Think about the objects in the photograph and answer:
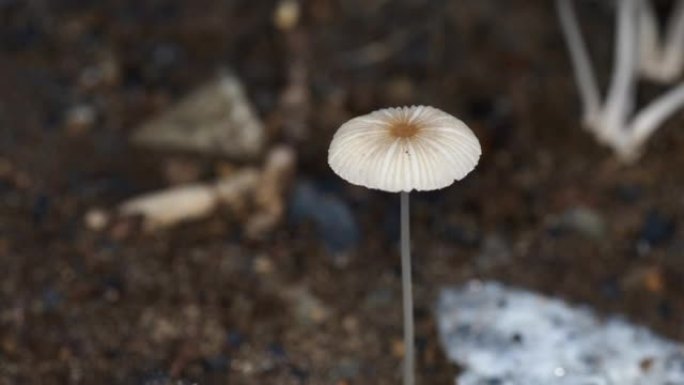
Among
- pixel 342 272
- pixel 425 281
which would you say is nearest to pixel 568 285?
pixel 425 281

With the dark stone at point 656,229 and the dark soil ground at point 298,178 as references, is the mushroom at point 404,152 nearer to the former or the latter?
the dark soil ground at point 298,178

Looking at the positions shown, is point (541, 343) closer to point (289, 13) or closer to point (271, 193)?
point (271, 193)

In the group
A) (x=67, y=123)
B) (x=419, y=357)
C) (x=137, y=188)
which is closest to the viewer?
(x=419, y=357)

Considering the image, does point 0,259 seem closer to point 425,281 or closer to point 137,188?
point 137,188

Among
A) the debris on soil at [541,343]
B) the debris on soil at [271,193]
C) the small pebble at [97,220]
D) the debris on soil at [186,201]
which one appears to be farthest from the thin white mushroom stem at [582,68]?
the small pebble at [97,220]

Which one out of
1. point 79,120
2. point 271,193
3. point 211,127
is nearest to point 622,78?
point 271,193

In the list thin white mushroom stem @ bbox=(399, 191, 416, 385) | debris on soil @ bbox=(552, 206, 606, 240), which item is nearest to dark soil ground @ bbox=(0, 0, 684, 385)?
debris on soil @ bbox=(552, 206, 606, 240)

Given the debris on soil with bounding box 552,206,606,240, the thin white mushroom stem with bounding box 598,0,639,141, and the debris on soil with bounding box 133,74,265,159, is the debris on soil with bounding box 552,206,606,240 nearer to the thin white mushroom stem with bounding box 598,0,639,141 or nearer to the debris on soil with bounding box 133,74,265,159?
the thin white mushroom stem with bounding box 598,0,639,141
